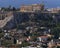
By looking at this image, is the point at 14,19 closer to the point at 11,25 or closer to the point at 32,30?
the point at 11,25

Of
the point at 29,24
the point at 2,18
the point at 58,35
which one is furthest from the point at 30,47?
the point at 2,18

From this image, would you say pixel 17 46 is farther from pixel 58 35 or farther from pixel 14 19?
pixel 14 19

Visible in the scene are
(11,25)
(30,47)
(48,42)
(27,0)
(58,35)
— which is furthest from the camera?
(27,0)

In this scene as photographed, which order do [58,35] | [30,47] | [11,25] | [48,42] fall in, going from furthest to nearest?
[11,25] < [58,35] < [48,42] < [30,47]

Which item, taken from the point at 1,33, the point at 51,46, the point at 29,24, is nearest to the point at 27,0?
the point at 29,24

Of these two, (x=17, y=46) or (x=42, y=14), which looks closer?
(x=17, y=46)

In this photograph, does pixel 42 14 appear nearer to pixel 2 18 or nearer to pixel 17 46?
pixel 2 18

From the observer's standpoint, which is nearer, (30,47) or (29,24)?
(30,47)

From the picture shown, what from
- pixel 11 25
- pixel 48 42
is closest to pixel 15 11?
pixel 11 25

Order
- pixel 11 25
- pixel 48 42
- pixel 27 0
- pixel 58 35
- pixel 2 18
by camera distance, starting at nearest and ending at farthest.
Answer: pixel 48 42
pixel 58 35
pixel 11 25
pixel 2 18
pixel 27 0
